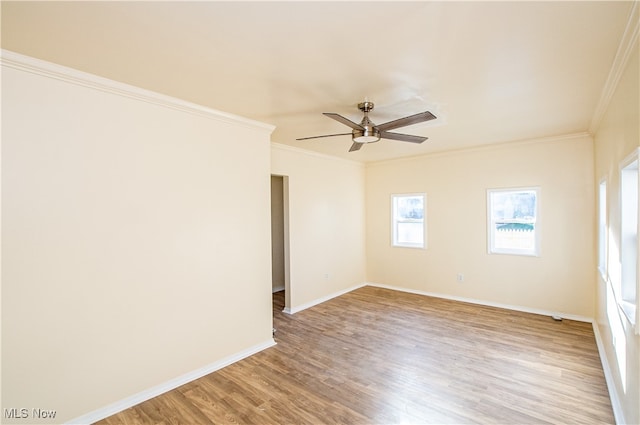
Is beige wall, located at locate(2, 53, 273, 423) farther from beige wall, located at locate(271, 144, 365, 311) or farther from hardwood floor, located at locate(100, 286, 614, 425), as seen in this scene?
beige wall, located at locate(271, 144, 365, 311)

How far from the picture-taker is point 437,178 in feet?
17.4

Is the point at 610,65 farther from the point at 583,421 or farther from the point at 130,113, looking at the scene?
the point at 130,113

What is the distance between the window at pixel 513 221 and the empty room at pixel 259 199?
0.23 meters

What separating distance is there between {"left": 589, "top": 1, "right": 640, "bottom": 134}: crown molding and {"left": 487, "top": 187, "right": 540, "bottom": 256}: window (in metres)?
1.72

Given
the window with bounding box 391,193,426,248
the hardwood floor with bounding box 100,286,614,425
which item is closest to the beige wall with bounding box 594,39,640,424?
the hardwood floor with bounding box 100,286,614,425

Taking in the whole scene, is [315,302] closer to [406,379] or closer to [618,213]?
[406,379]

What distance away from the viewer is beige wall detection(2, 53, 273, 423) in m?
→ 1.96

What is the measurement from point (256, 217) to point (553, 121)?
147 inches

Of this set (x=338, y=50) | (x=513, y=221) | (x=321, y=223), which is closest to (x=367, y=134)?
(x=338, y=50)

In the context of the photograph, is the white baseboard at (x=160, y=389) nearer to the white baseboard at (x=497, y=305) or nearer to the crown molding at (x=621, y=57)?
the white baseboard at (x=497, y=305)

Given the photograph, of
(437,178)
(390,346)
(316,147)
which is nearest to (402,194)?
(437,178)

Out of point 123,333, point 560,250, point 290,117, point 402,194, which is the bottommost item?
point 123,333

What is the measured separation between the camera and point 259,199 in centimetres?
341

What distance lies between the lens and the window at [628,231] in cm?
192
